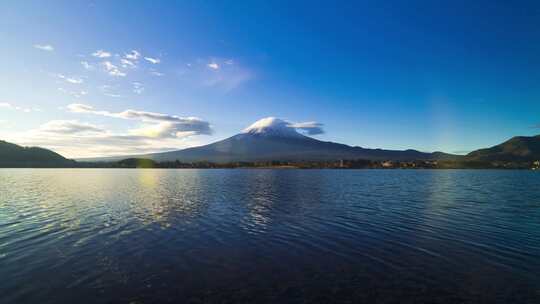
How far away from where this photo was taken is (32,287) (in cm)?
1348

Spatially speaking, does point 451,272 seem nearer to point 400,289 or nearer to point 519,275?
point 519,275

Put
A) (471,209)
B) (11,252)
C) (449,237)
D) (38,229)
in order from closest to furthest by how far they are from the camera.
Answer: (11,252)
(449,237)
(38,229)
(471,209)

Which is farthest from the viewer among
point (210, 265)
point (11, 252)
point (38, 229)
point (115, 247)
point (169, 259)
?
point (38, 229)

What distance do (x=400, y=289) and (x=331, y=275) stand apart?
3.37 meters

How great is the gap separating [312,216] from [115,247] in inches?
777

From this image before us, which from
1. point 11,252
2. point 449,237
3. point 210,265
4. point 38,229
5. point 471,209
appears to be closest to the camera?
point 210,265

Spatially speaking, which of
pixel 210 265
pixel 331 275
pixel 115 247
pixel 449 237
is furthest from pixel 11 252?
pixel 449 237

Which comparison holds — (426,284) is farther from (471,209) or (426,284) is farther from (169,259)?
(471,209)

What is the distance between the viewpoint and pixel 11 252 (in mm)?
18703

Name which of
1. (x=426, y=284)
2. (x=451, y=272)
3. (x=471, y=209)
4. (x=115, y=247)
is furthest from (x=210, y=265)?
(x=471, y=209)

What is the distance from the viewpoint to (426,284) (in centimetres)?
1393

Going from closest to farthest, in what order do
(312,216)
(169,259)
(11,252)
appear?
1. (169,259)
2. (11,252)
3. (312,216)

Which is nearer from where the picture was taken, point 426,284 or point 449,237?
point 426,284

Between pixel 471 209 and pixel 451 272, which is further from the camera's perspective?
pixel 471 209
